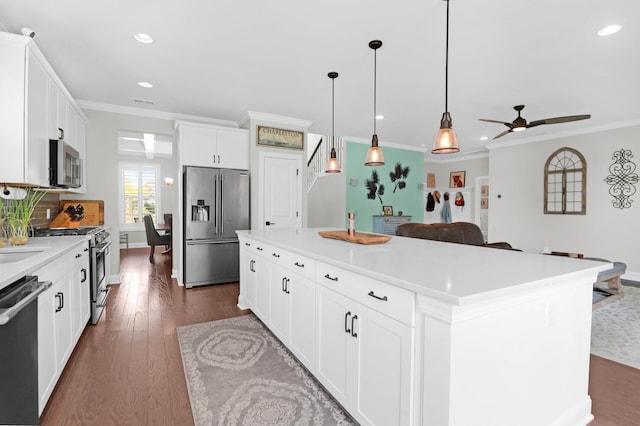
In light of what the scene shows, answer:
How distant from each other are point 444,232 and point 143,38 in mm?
4005

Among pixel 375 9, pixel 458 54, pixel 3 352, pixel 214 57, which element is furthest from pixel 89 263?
pixel 458 54

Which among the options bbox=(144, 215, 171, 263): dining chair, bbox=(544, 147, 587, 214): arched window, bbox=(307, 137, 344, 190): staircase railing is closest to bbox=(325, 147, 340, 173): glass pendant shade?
bbox=(307, 137, 344, 190): staircase railing

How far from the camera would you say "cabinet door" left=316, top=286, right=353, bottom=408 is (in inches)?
63.7

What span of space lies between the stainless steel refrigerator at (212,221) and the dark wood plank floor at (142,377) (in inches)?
35.7

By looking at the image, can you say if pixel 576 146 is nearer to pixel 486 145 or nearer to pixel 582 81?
pixel 486 145

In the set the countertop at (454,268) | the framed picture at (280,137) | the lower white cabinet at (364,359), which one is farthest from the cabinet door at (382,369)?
the framed picture at (280,137)

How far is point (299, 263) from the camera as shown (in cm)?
213

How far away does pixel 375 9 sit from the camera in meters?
2.29

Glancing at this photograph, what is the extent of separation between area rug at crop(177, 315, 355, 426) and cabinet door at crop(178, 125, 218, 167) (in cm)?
260

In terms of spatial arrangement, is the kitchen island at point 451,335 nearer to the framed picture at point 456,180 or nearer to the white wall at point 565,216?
the white wall at point 565,216

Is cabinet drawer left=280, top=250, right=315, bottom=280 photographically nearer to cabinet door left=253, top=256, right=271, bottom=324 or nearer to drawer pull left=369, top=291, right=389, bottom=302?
cabinet door left=253, top=256, right=271, bottom=324

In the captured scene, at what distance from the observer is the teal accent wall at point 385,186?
686 centimetres

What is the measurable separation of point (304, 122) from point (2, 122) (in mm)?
3767

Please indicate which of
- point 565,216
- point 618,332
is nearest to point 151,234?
point 618,332
